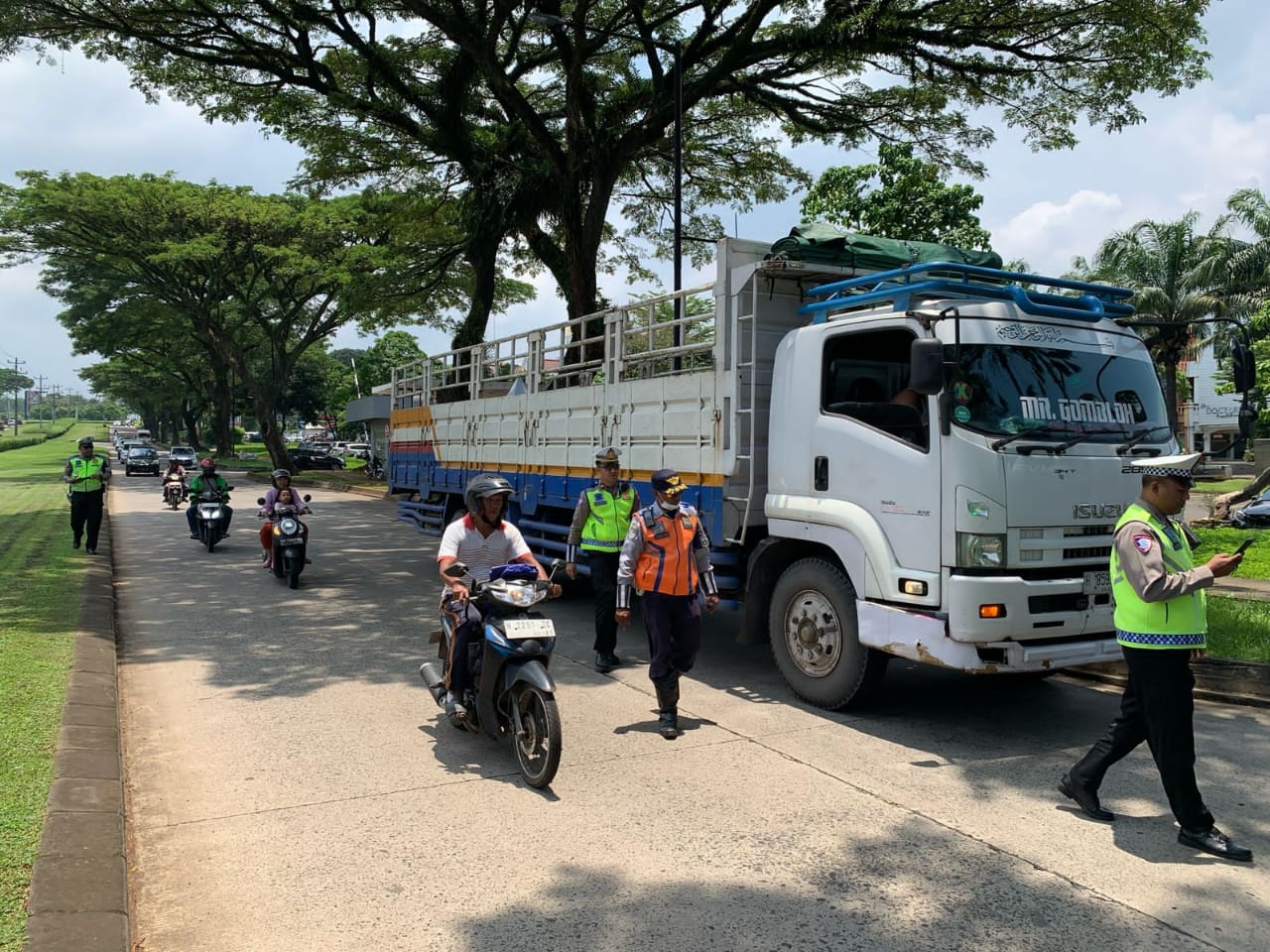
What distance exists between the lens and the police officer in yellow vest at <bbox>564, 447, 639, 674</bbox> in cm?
768

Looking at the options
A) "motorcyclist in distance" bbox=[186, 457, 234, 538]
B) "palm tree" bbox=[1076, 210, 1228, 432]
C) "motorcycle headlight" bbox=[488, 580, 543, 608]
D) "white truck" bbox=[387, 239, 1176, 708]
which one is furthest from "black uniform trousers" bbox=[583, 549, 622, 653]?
"palm tree" bbox=[1076, 210, 1228, 432]

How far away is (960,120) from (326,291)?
2621cm

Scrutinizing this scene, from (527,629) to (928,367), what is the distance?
2.58 meters

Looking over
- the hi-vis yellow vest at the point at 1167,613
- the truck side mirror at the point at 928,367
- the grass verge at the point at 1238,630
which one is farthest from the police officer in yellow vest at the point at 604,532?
the grass verge at the point at 1238,630

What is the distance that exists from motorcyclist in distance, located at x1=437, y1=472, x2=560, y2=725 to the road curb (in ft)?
5.63

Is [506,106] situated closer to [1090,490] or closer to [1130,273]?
[1090,490]

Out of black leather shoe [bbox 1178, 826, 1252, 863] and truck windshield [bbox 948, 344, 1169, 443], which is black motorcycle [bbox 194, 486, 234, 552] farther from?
black leather shoe [bbox 1178, 826, 1252, 863]

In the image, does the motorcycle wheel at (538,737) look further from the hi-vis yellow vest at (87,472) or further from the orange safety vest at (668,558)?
the hi-vis yellow vest at (87,472)

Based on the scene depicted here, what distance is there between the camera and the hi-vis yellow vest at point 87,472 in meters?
13.2

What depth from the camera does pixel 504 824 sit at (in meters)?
4.47

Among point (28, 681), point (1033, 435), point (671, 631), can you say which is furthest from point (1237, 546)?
point (28, 681)

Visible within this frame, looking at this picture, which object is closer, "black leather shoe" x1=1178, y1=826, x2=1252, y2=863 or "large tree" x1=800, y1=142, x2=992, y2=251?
"black leather shoe" x1=1178, y1=826, x2=1252, y2=863

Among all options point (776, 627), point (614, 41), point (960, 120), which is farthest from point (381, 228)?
point (776, 627)

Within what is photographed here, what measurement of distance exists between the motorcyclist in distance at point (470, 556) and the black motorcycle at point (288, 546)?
20.3ft
